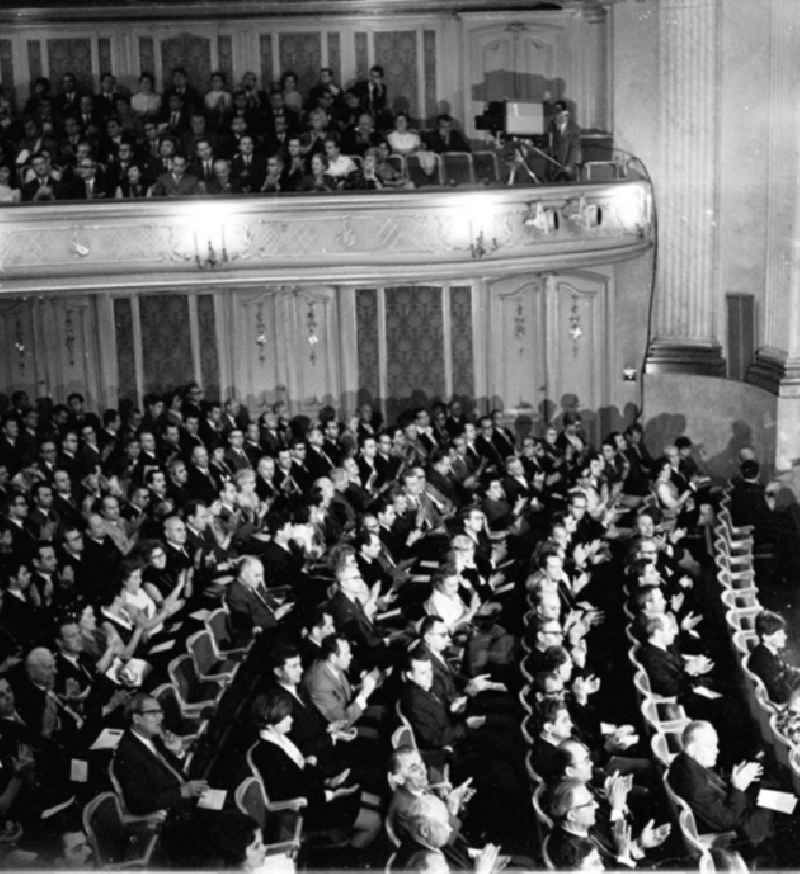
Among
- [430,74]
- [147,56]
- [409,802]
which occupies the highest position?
[147,56]

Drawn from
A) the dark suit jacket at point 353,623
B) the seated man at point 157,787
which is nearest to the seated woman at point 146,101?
the dark suit jacket at point 353,623

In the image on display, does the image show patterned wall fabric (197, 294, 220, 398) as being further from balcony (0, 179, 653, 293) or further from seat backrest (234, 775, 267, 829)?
seat backrest (234, 775, 267, 829)

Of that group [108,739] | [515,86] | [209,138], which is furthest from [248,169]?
[108,739]

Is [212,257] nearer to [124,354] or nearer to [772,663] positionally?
[124,354]

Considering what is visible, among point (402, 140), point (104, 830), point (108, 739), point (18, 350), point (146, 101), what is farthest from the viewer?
point (18, 350)

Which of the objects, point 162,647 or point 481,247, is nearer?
point 162,647

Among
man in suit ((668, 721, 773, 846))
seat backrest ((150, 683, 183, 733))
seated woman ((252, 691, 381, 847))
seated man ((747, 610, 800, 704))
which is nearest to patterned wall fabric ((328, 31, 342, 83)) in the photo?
seated man ((747, 610, 800, 704))

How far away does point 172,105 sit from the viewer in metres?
A: 17.2

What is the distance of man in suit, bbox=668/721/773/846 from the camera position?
23.8 ft

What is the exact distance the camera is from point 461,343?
740 inches

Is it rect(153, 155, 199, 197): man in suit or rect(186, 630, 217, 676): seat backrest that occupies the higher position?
rect(153, 155, 199, 197): man in suit

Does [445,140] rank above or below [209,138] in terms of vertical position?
below

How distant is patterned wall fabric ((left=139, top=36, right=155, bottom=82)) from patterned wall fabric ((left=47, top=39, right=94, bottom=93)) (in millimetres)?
650

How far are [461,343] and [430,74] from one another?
11.6 feet
